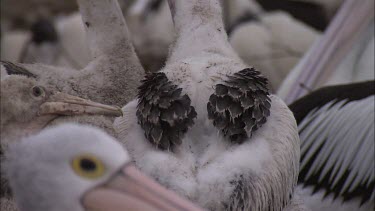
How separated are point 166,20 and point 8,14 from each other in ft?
10.6

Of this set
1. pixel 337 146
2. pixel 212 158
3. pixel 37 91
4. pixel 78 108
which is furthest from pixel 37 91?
pixel 337 146

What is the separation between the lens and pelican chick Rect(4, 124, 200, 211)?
154 centimetres

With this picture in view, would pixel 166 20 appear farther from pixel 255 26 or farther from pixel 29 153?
pixel 29 153

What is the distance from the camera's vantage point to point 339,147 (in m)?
3.24

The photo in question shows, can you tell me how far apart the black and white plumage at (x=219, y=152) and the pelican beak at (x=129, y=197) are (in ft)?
1.01

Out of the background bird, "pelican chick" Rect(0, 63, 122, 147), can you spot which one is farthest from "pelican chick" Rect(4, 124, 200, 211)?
the background bird

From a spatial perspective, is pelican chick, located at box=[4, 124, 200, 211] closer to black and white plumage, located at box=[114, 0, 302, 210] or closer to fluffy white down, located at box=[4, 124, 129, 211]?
fluffy white down, located at box=[4, 124, 129, 211]

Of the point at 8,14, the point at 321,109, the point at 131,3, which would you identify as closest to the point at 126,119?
the point at 321,109

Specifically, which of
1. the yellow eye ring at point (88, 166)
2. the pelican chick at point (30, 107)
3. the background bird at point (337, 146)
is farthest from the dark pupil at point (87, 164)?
the background bird at point (337, 146)

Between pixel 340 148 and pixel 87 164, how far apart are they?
74.7 inches

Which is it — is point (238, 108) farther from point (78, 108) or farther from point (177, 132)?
point (78, 108)

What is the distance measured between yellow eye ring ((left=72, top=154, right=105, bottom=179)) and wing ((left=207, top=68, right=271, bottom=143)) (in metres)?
0.52

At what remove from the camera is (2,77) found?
1940 millimetres

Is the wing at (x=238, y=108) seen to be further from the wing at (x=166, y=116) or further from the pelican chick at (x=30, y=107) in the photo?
the pelican chick at (x=30, y=107)
